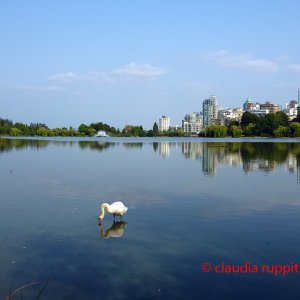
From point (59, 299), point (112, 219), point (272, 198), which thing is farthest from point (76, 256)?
point (272, 198)

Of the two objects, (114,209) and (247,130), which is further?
(247,130)

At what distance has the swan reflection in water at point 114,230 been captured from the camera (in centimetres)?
1101

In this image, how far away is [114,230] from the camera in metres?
11.5

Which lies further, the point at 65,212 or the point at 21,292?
the point at 65,212

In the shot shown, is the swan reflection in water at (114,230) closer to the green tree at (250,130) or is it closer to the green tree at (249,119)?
the green tree at (250,130)

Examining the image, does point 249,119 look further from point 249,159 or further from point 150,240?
point 150,240

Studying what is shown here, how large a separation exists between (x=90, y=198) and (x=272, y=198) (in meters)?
7.58

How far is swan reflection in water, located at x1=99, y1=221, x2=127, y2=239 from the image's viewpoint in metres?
11.0

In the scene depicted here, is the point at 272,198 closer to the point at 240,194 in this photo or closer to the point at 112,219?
the point at 240,194

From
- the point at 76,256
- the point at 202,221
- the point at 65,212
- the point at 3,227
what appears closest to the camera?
the point at 76,256

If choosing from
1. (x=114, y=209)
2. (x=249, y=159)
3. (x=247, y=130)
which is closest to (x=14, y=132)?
(x=247, y=130)

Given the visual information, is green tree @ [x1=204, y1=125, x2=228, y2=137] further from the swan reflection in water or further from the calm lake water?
the swan reflection in water

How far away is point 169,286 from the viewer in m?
7.62

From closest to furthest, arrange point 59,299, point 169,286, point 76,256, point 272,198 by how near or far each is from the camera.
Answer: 1. point 59,299
2. point 169,286
3. point 76,256
4. point 272,198
